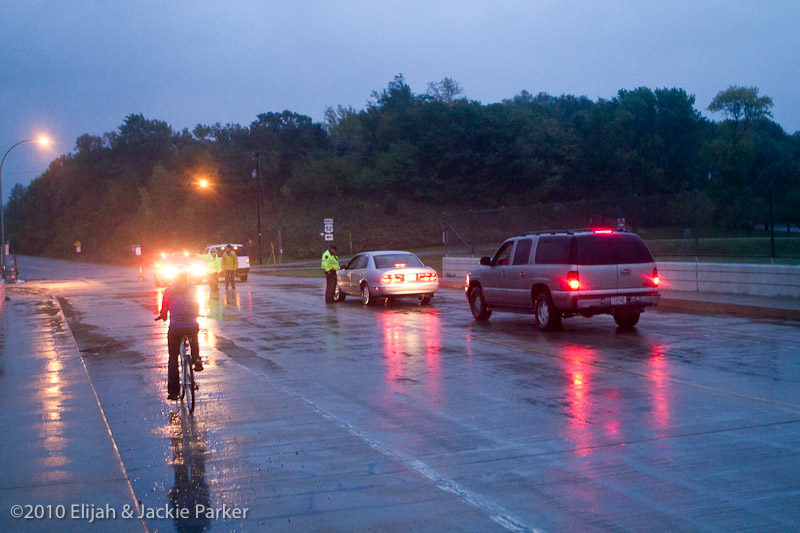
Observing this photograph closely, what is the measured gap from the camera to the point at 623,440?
6.80 m

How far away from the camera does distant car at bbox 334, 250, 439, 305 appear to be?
20.8 meters

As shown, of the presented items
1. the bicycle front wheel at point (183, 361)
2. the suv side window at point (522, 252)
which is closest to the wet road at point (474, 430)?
the bicycle front wheel at point (183, 361)

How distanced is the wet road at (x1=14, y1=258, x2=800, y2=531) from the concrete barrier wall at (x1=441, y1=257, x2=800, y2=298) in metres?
4.67

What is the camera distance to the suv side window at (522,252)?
51.2ft

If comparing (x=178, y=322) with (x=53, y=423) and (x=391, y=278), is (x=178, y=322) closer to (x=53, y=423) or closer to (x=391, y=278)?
(x=53, y=423)

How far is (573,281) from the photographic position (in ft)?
46.2

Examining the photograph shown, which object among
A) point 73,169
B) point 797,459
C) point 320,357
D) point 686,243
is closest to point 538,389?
point 797,459

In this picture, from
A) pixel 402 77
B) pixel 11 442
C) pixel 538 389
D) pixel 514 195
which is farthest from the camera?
pixel 402 77

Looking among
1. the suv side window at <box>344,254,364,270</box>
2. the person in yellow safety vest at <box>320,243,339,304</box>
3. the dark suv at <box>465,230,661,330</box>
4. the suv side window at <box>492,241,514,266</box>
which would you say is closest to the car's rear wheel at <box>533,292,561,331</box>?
the dark suv at <box>465,230,661,330</box>

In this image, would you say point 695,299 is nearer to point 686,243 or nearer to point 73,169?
point 686,243

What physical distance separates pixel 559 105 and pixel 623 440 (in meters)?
109

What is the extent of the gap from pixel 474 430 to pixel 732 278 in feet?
49.7

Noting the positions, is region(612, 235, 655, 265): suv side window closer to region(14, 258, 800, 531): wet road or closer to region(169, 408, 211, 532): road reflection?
region(14, 258, 800, 531): wet road

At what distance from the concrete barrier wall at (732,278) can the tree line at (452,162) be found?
42962mm
